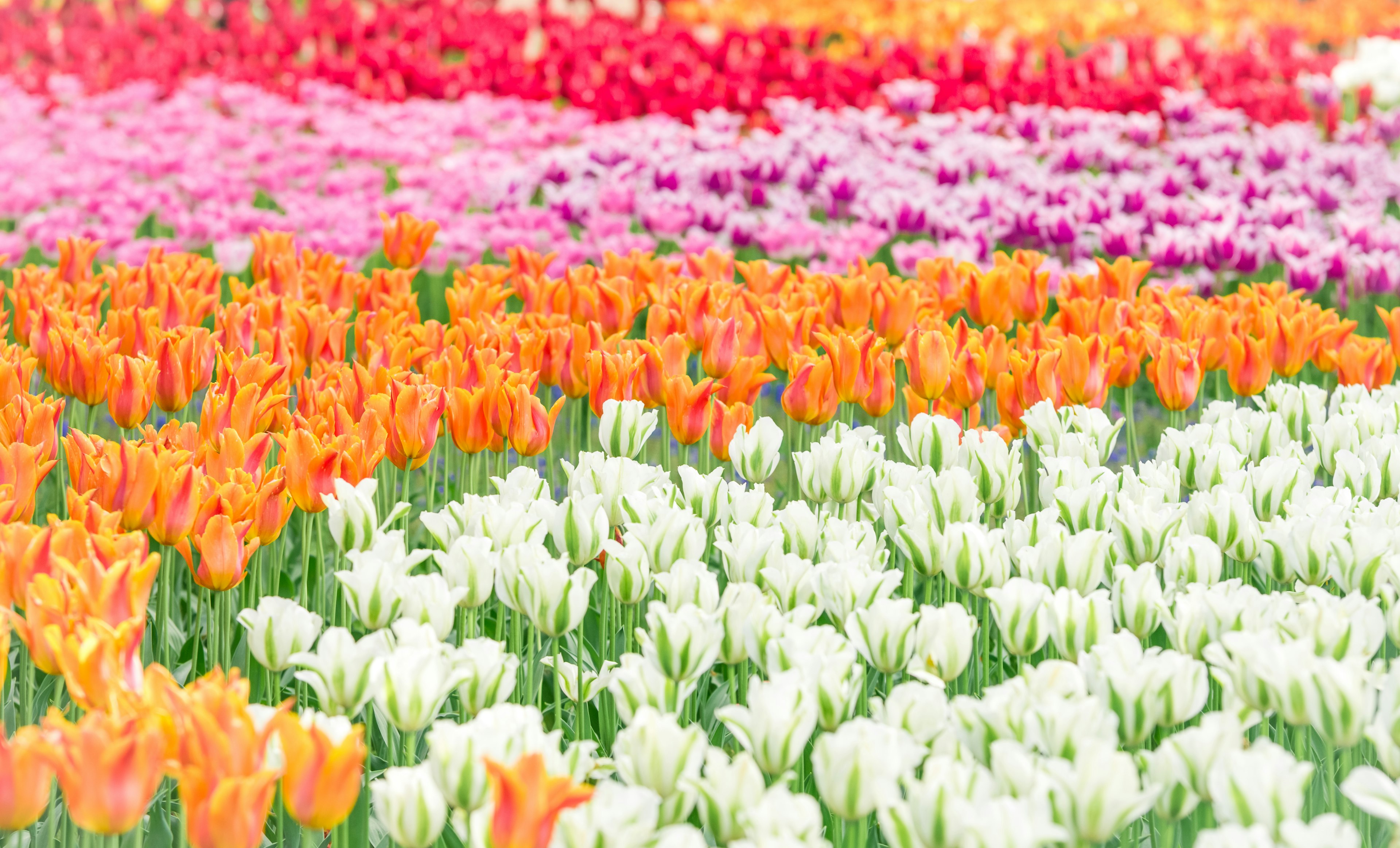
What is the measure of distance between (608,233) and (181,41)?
10.3 metres

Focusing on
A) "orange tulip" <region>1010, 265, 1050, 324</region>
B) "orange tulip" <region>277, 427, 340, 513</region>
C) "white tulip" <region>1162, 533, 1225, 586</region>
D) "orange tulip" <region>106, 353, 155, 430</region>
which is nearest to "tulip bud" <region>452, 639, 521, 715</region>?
"orange tulip" <region>277, 427, 340, 513</region>

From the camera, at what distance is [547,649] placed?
3.68 m

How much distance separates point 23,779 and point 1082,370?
3007 millimetres

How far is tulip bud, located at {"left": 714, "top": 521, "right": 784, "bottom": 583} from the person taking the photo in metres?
2.92

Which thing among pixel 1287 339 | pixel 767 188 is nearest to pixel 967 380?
pixel 1287 339

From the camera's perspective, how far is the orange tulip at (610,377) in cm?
394

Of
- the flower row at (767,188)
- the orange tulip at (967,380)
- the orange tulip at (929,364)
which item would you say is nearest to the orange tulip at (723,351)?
the orange tulip at (929,364)

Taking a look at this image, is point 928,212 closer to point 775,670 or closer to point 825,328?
point 825,328

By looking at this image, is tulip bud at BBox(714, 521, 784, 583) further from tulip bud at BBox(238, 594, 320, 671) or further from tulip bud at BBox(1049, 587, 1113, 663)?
tulip bud at BBox(238, 594, 320, 671)

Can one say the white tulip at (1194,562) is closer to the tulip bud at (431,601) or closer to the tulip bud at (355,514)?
the tulip bud at (431,601)

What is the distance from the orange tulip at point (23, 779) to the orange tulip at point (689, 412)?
2.05 metres

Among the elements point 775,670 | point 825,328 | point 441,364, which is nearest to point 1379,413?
point 825,328

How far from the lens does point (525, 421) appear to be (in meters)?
3.61

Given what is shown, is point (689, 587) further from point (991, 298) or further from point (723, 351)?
point (991, 298)
